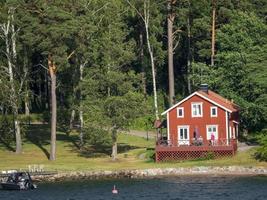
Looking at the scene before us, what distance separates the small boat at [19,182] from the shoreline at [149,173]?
5.09 m

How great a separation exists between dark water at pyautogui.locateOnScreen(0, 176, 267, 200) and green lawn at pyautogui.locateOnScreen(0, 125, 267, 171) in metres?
6.02

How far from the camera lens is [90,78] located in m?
93.3

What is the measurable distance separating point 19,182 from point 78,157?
18699 millimetres

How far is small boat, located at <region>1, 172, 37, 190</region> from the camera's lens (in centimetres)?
7594

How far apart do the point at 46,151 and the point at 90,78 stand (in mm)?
11839

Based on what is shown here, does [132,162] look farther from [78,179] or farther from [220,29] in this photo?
[220,29]

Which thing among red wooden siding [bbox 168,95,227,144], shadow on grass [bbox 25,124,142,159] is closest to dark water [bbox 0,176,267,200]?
red wooden siding [bbox 168,95,227,144]

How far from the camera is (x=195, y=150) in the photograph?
89188 mm

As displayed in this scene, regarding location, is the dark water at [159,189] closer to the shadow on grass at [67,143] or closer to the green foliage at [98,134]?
the green foliage at [98,134]

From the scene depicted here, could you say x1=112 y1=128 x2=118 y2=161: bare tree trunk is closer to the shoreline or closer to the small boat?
the shoreline

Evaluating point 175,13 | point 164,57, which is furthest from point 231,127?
point 164,57

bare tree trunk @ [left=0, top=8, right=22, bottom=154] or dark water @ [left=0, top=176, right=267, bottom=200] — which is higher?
bare tree trunk @ [left=0, top=8, right=22, bottom=154]

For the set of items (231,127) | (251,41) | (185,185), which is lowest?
(185,185)

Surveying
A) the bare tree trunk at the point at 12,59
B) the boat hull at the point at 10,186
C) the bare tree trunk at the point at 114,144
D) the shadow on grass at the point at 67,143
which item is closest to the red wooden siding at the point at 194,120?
the shadow on grass at the point at 67,143
